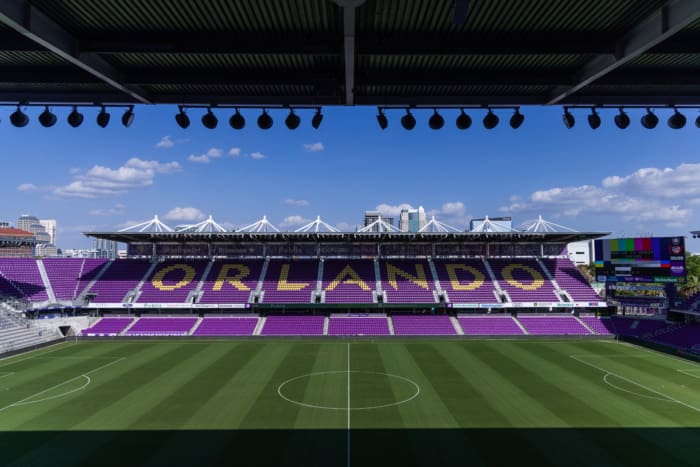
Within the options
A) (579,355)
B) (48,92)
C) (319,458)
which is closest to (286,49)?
(48,92)

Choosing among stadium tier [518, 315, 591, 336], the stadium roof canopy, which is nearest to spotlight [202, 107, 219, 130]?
the stadium roof canopy

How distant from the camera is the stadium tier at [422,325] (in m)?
41.5

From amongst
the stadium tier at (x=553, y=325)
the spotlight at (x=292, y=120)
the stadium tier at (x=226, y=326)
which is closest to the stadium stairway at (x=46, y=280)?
the stadium tier at (x=226, y=326)

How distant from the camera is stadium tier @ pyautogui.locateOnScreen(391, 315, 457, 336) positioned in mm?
41531

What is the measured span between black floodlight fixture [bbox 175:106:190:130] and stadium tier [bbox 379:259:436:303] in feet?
125

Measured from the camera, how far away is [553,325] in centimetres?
4306

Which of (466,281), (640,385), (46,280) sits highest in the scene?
(46,280)

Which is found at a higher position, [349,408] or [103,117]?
[103,117]

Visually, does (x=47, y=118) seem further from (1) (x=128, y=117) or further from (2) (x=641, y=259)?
(2) (x=641, y=259)

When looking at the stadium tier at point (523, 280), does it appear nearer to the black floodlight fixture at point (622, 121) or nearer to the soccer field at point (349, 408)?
the soccer field at point (349, 408)

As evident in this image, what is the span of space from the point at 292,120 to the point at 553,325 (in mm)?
41511

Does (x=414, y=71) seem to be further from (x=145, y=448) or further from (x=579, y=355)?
(x=579, y=355)

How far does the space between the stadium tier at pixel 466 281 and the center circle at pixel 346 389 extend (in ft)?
69.4

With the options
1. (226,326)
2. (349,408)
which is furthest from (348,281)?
(349,408)
